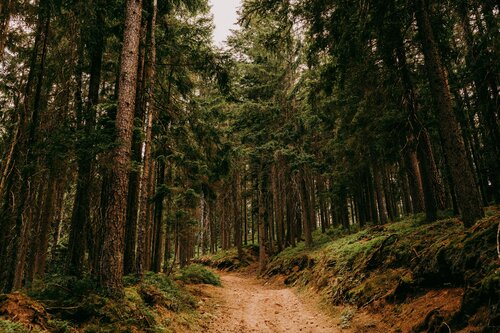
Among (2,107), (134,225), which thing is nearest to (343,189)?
(134,225)

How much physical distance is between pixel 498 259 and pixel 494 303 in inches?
32.2

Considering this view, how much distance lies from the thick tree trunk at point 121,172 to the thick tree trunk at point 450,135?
771 cm

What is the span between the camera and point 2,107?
923 cm

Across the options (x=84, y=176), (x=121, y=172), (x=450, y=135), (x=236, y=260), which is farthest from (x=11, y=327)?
(x=236, y=260)

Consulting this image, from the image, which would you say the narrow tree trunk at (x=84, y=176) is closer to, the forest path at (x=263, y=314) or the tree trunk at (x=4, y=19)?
the tree trunk at (x=4, y=19)

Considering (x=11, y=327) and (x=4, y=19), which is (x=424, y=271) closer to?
(x=11, y=327)

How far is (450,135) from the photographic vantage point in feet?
23.4

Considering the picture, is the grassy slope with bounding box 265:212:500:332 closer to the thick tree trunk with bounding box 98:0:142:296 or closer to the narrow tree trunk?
the thick tree trunk with bounding box 98:0:142:296

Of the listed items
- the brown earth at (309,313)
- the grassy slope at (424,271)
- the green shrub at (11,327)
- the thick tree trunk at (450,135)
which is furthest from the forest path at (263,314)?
the green shrub at (11,327)

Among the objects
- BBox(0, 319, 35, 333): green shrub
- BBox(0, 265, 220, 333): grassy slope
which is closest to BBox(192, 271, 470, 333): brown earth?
BBox(0, 265, 220, 333): grassy slope

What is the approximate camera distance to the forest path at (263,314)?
7.85m

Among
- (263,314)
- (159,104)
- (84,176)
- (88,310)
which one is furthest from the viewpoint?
(159,104)

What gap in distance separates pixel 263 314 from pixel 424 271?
5368 mm

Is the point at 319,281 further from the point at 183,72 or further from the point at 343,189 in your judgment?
the point at 183,72
